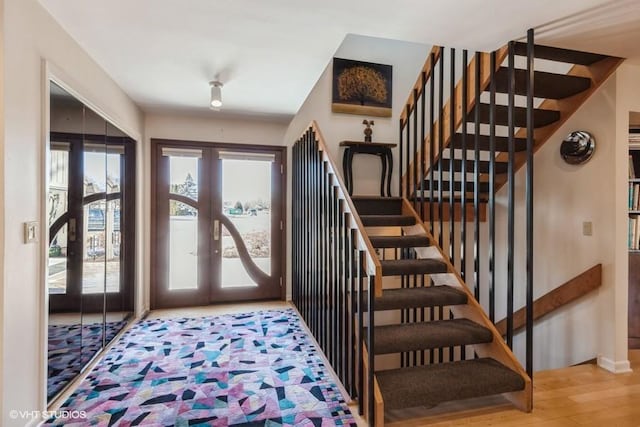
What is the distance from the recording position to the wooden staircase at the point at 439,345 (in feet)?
6.26

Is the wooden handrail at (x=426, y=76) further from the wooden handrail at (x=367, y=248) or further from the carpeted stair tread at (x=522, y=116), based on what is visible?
the wooden handrail at (x=367, y=248)

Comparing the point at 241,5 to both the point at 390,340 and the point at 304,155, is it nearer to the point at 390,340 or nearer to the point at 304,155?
the point at 304,155

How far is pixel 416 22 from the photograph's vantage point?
80.9 inches

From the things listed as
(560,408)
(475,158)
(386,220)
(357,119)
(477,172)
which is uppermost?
(357,119)

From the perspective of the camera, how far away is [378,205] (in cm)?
354

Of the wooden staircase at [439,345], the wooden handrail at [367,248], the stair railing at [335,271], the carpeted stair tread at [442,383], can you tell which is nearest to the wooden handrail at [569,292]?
the wooden staircase at [439,345]

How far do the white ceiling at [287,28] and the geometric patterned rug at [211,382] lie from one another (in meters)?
2.30

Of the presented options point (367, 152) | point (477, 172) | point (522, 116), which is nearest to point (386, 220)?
point (477, 172)

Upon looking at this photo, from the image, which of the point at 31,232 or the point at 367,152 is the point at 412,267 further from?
the point at 31,232

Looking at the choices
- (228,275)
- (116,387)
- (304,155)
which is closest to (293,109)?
(304,155)

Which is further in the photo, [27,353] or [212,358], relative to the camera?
[212,358]

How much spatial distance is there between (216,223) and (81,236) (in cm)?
183

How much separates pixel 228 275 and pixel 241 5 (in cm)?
314

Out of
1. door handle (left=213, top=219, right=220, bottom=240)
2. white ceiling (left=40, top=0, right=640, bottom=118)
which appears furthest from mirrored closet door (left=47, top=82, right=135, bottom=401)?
door handle (left=213, top=219, right=220, bottom=240)
